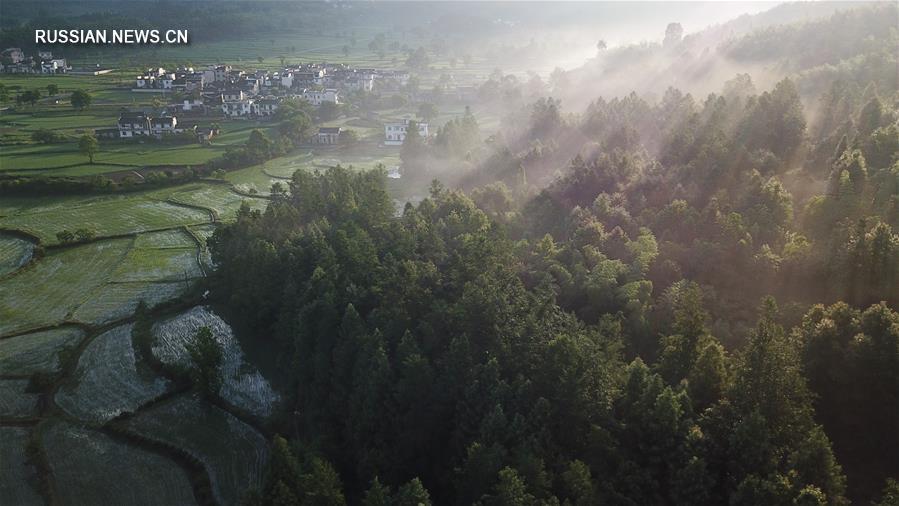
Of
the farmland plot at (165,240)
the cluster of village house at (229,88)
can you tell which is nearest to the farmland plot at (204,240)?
the farmland plot at (165,240)

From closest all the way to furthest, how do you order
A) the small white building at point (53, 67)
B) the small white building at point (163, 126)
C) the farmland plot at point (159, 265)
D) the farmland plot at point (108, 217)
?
the farmland plot at point (159, 265)
the farmland plot at point (108, 217)
the small white building at point (163, 126)
the small white building at point (53, 67)

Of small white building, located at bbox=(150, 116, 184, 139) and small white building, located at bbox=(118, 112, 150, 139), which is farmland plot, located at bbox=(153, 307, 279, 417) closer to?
small white building, located at bbox=(150, 116, 184, 139)

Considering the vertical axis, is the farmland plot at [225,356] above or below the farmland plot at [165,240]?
below

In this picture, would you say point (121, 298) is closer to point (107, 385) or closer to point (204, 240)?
point (107, 385)

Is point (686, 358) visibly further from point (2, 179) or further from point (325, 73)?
point (325, 73)

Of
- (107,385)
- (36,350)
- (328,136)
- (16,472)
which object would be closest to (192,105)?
(328,136)

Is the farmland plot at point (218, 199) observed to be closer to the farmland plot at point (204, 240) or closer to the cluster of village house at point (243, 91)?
the farmland plot at point (204, 240)
